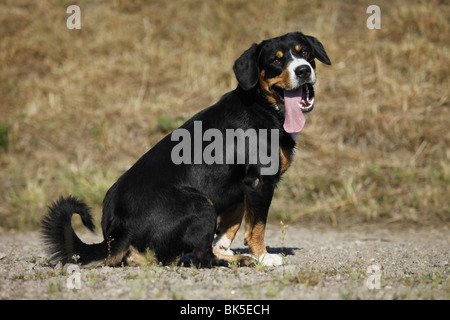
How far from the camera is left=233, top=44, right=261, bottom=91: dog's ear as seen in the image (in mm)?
5504

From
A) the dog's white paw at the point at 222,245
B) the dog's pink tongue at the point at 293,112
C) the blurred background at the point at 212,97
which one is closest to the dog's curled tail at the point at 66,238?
the dog's white paw at the point at 222,245

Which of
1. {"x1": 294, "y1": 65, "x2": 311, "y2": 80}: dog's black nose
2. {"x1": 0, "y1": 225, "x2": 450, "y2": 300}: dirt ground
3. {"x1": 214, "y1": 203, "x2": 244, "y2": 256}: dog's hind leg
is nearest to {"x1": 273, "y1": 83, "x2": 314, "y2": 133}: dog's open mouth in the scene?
{"x1": 294, "y1": 65, "x2": 311, "y2": 80}: dog's black nose

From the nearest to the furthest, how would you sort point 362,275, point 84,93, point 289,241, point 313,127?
point 362,275 → point 289,241 → point 313,127 → point 84,93

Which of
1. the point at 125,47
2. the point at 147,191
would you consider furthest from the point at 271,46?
the point at 125,47

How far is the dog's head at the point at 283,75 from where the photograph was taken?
543 cm

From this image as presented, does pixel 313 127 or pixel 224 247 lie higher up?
pixel 313 127

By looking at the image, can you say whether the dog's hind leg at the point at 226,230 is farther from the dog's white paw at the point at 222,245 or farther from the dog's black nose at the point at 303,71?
the dog's black nose at the point at 303,71

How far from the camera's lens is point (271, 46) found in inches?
220

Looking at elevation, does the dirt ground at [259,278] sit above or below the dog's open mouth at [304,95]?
below

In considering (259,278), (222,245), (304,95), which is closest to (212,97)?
(304,95)

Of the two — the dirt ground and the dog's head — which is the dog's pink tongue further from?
the dirt ground

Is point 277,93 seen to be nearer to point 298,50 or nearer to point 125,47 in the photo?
point 298,50

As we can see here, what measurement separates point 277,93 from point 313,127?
5534 millimetres

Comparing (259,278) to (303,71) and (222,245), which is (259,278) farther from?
(303,71)
